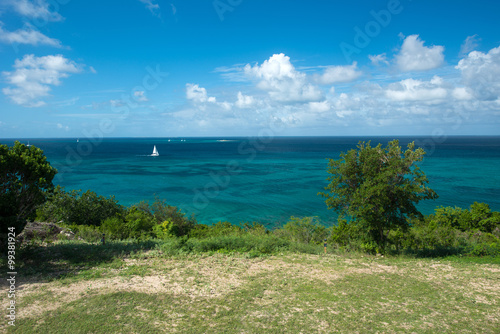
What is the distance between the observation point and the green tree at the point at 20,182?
12312mm

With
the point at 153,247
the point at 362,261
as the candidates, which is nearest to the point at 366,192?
the point at 362,261

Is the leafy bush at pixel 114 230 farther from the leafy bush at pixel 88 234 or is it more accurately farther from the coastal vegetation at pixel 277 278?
the leafy bush at pixel 88 234

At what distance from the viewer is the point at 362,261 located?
1499 centimetres

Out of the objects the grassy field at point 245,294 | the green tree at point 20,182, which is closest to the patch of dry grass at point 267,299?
the grassy field at point 245,294

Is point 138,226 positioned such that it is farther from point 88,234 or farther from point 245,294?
point 245,294

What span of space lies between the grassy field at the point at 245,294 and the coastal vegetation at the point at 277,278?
5 cm

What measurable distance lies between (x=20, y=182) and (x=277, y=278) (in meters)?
11.3

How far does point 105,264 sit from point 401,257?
14666mm

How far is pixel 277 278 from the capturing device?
39.9ft

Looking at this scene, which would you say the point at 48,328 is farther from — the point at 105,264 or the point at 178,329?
the point at 105,264

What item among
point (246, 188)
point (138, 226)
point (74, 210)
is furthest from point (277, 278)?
point (246, 188)

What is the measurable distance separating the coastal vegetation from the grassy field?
46 mm

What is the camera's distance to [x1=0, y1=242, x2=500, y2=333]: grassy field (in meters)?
8.44

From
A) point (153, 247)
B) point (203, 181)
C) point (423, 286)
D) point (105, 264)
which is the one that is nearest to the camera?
point (423, 286)
